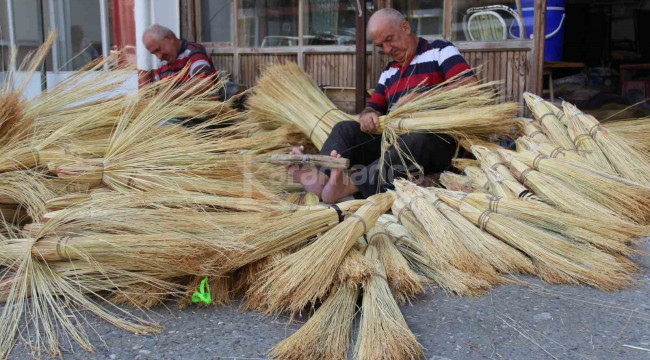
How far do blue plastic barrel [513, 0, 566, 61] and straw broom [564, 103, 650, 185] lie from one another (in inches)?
36.4

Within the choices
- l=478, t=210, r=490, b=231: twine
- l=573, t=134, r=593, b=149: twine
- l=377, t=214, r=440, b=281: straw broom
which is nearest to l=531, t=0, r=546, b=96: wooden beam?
l=573, t=134, r=593, b=149: twine

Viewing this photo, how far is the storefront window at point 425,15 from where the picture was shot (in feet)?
12.8

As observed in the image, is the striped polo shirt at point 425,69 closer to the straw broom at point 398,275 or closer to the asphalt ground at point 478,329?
the straw broom at point 398,275

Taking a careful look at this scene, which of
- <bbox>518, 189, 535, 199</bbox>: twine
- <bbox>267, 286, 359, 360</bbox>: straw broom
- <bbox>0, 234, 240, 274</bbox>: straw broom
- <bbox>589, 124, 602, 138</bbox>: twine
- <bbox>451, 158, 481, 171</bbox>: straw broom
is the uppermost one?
<bbox>589, 124, 602, 138</bbox>: twine

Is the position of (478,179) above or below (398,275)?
above

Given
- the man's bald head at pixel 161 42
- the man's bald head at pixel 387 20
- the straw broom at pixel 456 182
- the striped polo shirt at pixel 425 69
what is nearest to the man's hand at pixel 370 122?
the striped polo shirt at pixel 425 69

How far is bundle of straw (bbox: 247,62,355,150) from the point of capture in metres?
3.58

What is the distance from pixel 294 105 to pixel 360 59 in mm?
601

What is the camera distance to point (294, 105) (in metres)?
3.64

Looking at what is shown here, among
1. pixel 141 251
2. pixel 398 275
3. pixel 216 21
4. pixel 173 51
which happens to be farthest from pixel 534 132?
pixel 216 21

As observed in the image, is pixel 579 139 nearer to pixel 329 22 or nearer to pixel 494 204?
pixel 494 204

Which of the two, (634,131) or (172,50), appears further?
(172,50)

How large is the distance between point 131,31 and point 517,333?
13.7 ft

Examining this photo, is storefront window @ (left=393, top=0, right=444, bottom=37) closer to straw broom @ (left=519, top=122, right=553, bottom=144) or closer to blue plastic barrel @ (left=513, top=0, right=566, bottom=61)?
blue plastic barrel @ (left=513, top=0, right=566, bottom=61)
